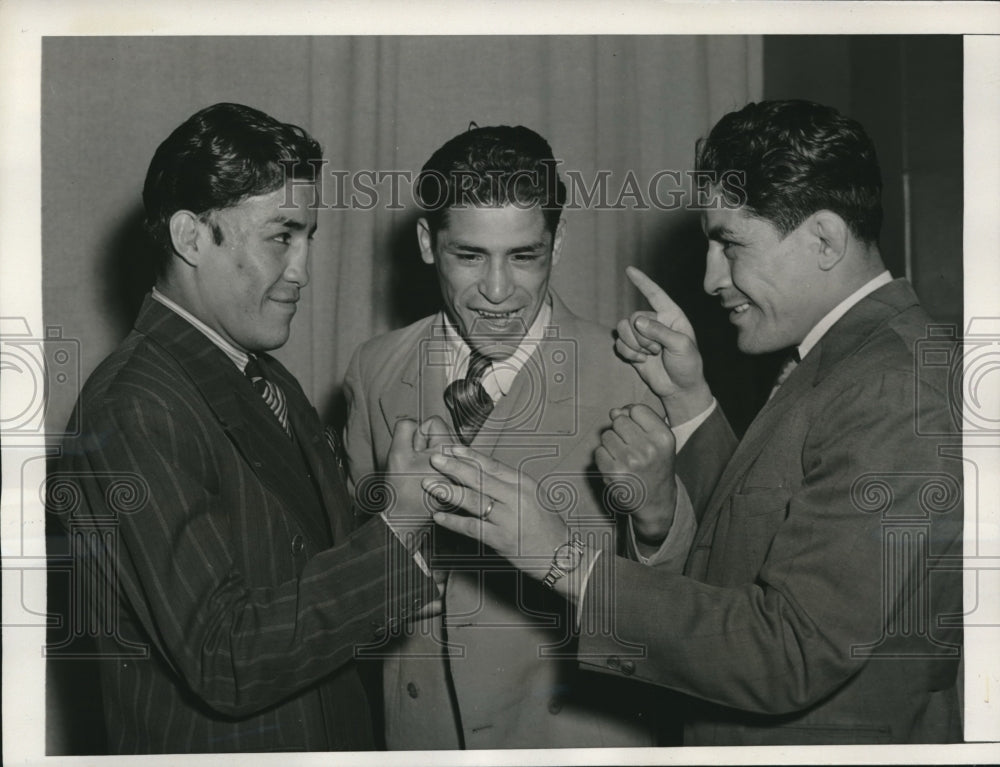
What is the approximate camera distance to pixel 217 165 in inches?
68.8

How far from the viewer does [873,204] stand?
1812 mm

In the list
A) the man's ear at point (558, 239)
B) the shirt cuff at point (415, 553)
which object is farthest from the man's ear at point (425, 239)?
the shirt cuff at point (415, 553)

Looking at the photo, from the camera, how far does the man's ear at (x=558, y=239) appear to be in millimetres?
1896

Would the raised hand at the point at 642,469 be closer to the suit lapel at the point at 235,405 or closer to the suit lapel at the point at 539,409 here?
the suit lapel at the point at 539,409

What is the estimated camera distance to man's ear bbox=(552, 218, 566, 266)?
190cm

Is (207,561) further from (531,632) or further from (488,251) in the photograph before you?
(488,251)

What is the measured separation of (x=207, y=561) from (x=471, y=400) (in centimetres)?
53

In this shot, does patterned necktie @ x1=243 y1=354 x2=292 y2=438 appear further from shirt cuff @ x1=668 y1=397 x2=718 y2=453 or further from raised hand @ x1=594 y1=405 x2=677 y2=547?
shirt cuff @ x1=668 y1=397 x2=718 y2=453

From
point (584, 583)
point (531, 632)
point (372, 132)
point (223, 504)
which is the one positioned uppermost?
point (372, 132)
